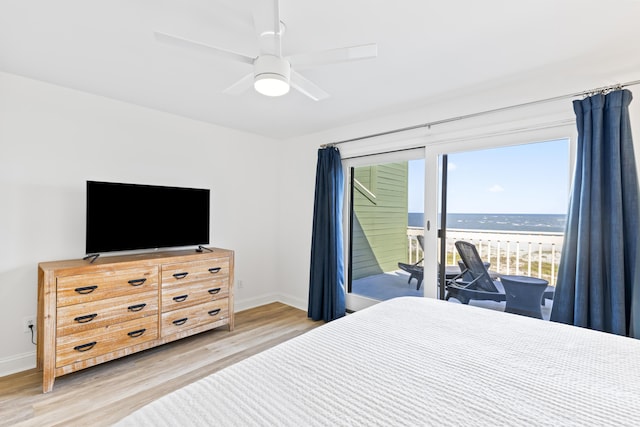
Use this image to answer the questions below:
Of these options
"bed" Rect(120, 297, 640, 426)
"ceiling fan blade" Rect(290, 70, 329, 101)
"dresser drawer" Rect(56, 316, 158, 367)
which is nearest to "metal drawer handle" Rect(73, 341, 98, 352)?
"dresser drawer" Rect(56, 316, 158, 367)

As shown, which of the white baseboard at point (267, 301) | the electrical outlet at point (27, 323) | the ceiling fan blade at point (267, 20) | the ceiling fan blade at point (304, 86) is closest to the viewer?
the ceiling fan blade at point (267, 20)

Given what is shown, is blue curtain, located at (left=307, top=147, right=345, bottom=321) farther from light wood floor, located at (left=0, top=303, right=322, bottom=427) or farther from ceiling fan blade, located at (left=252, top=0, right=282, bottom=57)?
ceiling fan blade, located at (left=252, top=0, right=282, bottom=57)

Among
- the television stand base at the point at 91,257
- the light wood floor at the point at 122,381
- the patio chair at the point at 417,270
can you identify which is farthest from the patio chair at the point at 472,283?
the television stand base at the point at 91,257

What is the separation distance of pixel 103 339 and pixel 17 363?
755mm

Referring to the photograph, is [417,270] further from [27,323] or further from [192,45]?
[27,323]

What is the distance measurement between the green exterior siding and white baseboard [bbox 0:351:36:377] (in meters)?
3.16

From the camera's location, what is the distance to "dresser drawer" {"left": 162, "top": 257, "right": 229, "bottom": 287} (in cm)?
277

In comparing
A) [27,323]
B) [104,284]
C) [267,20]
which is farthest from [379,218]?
[27,323]

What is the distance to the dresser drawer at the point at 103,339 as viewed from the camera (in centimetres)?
219

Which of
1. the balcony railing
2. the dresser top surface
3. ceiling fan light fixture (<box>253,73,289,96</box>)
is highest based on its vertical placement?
ceiling fan light fixture (<box>253,73,289,96</box>)

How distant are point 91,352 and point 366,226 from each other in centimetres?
290

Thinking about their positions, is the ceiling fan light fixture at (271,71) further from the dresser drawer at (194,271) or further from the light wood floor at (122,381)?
the light wood floor at (122,381)

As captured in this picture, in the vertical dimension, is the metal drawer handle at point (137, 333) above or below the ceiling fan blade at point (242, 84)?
below

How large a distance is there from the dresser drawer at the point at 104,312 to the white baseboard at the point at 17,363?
664 millimetres
